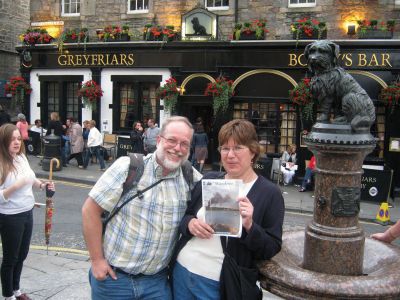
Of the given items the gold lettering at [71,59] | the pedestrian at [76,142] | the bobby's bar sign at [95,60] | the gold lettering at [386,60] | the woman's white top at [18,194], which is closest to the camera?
the woman's white top at [18,194]

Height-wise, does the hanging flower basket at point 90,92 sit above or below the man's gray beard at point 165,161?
above

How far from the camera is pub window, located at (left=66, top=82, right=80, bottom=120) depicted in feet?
59.3

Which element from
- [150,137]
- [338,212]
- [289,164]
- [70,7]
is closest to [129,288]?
[338,212]

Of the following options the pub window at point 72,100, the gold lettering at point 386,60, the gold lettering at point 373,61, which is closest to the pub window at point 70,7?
the pub window at point 72,100

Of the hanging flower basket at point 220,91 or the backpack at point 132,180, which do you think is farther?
the hanging flower basket at point 220,91

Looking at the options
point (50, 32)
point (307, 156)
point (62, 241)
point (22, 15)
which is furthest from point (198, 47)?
point (22, 15)

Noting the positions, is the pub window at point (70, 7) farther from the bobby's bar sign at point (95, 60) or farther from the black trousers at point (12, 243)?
the black trousers at point (12, 243)

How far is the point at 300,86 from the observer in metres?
13.5

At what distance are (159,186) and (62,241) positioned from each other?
16.9 feet

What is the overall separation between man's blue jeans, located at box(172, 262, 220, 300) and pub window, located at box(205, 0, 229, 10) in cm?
1400

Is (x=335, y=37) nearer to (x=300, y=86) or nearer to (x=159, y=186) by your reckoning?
(x=300, y=86)

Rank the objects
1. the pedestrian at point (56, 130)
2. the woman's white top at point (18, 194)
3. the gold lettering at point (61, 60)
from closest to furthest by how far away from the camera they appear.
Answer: the woman's white top at point (18, 194)
the pedestrian at point (56, 130)
the gold lettering at point (61, 60)

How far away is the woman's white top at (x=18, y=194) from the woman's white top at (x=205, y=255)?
7.43 feet

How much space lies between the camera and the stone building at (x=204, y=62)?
1368 cm
